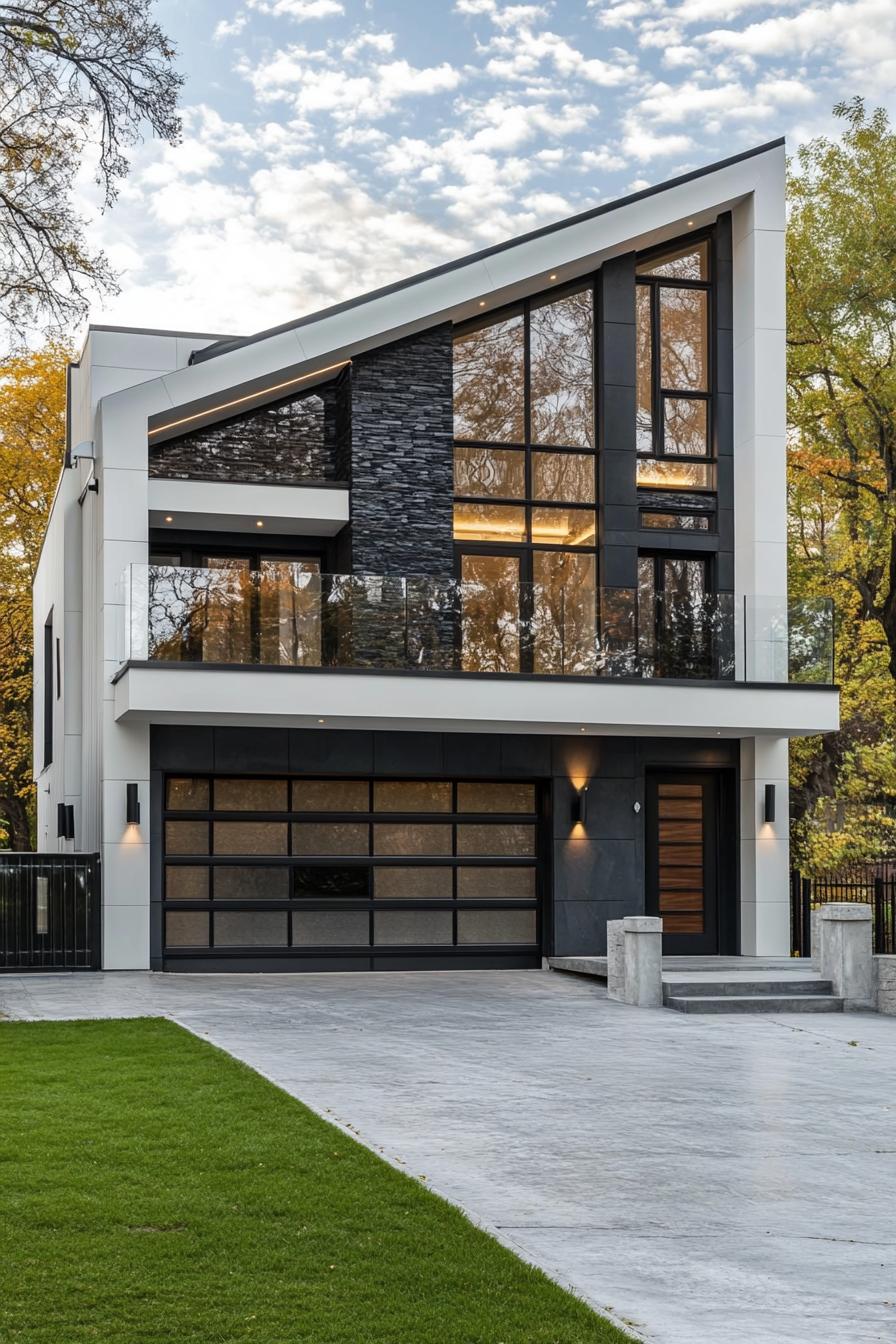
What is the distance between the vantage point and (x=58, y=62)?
14.7m

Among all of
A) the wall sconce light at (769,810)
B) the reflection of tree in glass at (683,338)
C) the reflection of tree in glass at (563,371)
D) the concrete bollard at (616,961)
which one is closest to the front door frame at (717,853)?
the wall sconce light at (769,810)

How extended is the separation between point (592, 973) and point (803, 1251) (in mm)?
12853

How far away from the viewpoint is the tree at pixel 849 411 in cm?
2955

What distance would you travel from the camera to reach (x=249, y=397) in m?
21.1

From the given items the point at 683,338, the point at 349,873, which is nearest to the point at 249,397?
the point at 683,338

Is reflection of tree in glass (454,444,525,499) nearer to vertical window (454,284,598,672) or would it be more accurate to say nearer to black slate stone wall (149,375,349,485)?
vertical window (454,284,598,672)

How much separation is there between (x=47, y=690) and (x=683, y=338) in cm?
1433

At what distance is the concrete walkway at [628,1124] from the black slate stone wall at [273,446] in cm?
733

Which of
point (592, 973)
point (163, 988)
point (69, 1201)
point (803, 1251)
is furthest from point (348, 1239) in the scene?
point (592, 973)

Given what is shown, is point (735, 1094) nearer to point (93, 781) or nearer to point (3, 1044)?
point (3, 1044)

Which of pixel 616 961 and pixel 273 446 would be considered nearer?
pixel 616 961

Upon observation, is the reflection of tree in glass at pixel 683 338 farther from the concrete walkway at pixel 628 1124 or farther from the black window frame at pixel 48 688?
the black window frame at pixel 48 688

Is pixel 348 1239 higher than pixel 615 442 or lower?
lower

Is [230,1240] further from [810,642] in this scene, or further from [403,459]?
[810,642]
